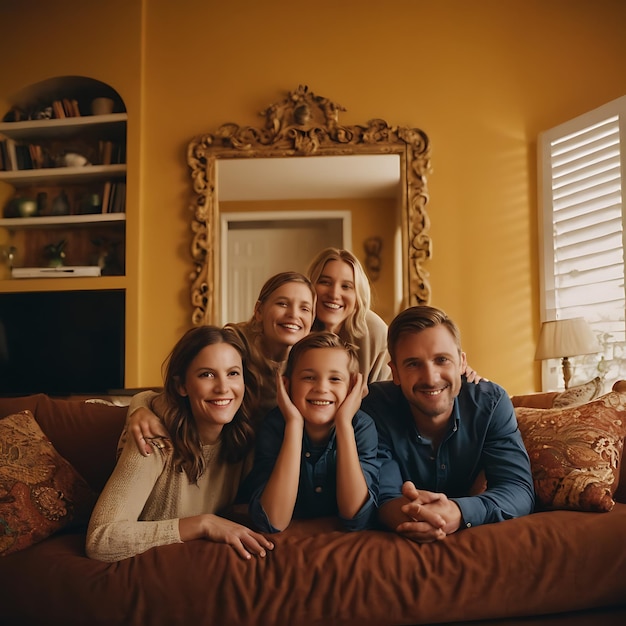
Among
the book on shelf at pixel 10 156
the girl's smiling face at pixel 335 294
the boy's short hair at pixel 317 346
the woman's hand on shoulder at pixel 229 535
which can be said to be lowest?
the woman's hand on shoulder at pixel 229 535

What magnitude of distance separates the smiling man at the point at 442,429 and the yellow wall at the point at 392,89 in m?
2.41

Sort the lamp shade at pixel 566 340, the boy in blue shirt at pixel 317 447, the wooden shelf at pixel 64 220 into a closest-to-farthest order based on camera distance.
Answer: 1. the boy in blue shirt at pixel 317 447
2. the lamp shade at pixel 566 340
3. the wooden shelf at pixel 64 220

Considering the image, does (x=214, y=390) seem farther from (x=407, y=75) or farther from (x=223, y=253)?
(x=407, y=75)

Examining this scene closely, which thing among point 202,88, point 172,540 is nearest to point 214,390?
point 172,540

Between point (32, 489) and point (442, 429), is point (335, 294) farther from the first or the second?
point (32, 489)

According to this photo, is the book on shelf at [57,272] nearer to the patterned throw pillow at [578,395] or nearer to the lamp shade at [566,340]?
the lamp shade at [566,340]

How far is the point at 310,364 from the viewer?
166cm

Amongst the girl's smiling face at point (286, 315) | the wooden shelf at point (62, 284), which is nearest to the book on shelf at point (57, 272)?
the wooden shelf at point (62, 284)

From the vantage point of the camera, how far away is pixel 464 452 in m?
1.69

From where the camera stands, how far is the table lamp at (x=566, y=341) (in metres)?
3.40

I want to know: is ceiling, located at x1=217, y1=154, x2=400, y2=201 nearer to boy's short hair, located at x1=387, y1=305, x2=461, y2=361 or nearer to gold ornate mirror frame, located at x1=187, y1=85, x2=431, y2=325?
gold ornate mirror frame, located at x1=187, y1=85, x2=431, y2=325

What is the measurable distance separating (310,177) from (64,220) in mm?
1621

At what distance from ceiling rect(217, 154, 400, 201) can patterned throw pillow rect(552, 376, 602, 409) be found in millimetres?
2259

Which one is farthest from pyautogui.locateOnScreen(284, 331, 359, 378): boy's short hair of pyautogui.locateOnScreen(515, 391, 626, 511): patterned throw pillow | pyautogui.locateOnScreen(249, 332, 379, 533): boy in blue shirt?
pyautogui.locateOnScreen(515, 391, 626, 511): patterned throw pillow
